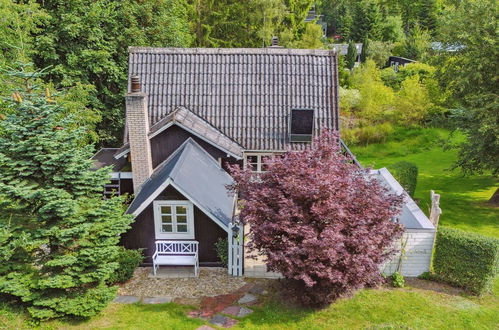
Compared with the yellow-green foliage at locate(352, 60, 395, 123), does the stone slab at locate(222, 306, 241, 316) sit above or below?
below

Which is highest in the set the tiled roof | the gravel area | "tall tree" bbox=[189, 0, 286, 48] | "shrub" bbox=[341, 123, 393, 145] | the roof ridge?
"tall tree" bbox=[189, 0, 286, 48]

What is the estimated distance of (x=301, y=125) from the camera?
1808 cm

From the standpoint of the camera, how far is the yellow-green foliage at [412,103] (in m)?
31.9

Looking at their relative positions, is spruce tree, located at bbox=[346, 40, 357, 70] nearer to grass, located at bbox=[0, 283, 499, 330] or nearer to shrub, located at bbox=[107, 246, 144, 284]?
grass, located at bbox=[0, 283, 499, 330]

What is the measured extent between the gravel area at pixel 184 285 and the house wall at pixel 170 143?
5223 mm

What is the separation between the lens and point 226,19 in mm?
39438

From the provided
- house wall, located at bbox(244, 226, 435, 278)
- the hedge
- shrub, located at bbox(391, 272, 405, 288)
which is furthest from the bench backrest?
the hedge

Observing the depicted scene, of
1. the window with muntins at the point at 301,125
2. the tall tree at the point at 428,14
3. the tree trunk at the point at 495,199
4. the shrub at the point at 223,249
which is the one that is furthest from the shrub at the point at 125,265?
the tall tree at the point at 428,14

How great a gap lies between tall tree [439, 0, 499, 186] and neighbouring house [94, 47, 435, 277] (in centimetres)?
493

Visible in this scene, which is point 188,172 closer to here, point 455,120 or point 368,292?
point 368,292

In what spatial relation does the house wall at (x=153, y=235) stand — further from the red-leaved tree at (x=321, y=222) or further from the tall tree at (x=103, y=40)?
the tall tree at (x=103, y=40)

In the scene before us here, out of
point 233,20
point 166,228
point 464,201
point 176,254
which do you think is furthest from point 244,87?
point 233,20

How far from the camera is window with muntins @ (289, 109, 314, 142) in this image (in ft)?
58.7

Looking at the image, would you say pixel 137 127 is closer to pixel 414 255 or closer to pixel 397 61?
pixel 414 255
